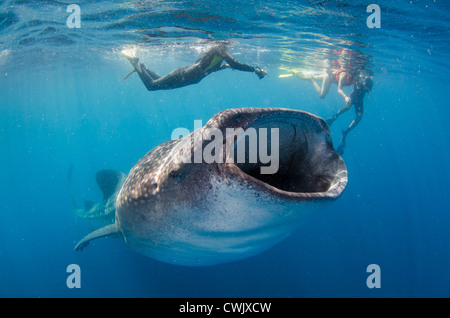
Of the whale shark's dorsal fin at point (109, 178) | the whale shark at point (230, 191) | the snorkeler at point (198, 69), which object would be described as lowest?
the whale shark at point (230, 191)

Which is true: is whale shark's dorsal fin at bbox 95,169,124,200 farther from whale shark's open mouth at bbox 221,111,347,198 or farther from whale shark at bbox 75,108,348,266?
whale shark's open mouth at bbox 221,111,347,198

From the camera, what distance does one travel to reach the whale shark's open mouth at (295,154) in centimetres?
191

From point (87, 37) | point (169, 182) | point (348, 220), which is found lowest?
point (169, 182)

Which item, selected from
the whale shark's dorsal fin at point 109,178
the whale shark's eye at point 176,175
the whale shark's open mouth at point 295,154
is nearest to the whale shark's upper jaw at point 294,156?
the whale shark's open mouth at point 295,154

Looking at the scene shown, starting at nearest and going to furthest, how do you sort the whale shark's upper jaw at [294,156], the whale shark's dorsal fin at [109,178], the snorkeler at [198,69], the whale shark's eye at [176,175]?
the whale shark's upper jaw at [294,156] < the whale shark's eye at [176,175] < the snorkeler at [198,69] < the whale shark's dorsal fin at [109,178]

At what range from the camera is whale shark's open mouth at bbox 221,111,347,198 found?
6.26 ft

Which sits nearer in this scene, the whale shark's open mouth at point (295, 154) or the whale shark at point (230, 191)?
the whale shark at point (230, 191)

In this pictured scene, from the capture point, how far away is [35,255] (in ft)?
51.2

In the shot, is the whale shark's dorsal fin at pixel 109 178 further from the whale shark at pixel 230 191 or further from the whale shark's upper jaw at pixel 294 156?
the whale shark's upper jaw at pixel 294 156

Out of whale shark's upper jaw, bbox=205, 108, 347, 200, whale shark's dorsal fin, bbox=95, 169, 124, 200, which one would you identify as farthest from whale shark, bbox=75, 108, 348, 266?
whale shark's dorsal fin, bbox=95, 169, 124, 200

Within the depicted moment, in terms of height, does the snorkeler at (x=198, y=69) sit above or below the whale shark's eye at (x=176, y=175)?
above
